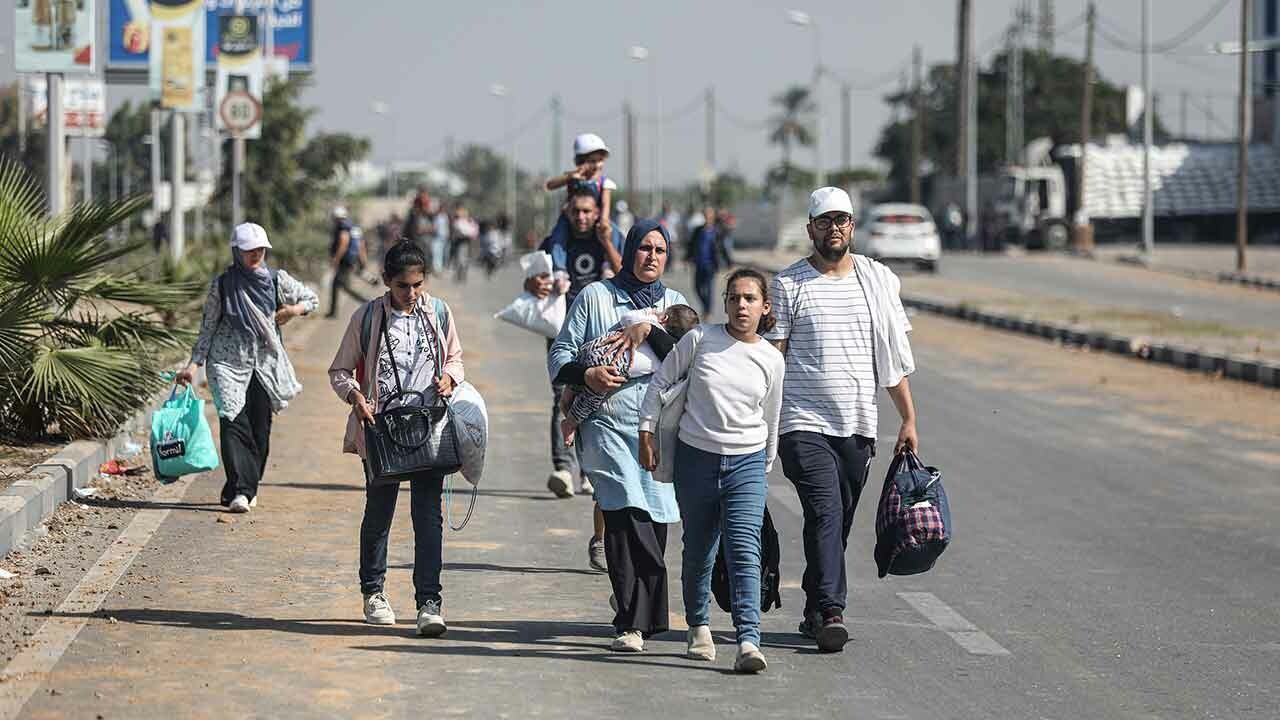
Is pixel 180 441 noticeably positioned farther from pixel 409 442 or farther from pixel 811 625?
pixel 811 625

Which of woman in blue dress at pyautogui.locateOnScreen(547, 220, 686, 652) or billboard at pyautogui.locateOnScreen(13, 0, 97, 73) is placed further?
billboard at pyautogui.locateOnScreen(13, 0, 97, 73)

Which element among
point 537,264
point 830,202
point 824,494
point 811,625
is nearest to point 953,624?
point 811,625

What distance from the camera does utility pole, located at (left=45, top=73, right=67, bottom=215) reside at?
1694 centimetres

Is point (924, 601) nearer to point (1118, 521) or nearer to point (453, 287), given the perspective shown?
point (1118, 521)

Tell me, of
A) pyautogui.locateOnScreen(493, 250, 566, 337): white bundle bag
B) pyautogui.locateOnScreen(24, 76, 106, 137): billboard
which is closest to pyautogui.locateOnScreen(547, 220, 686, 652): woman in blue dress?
pyautogui.locateOnScreen(493, 250, 566, 337): white bundle bag

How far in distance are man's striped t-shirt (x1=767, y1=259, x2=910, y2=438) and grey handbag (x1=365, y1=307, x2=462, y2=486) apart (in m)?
1.30

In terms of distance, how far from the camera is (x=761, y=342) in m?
7.00

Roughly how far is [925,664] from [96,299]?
7306 mm

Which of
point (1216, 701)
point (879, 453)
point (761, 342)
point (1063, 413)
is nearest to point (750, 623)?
point (761, 342)

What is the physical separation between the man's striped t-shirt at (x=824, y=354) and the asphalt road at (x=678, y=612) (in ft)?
2.91

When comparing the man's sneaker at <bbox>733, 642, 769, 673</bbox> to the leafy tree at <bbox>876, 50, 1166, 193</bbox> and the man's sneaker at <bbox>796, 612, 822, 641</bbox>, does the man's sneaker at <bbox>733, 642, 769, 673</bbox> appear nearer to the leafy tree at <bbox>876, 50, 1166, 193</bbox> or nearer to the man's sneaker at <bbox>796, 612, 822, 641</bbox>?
the man's sneaker at <bbox>796, 612, 822, 641</bbox>

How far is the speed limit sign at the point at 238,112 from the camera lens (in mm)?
26250

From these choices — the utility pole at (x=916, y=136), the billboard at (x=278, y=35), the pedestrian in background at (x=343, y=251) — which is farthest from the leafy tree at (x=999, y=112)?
the pedestrian in background at (x=343, y=251)

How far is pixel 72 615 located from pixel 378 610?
124 centimetres
